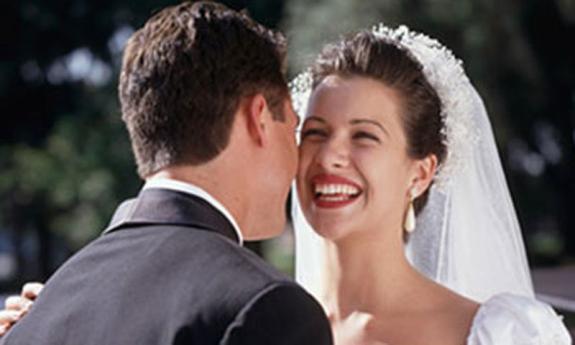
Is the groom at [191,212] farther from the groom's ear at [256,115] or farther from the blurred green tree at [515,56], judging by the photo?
the blurred green tree at [515,56]

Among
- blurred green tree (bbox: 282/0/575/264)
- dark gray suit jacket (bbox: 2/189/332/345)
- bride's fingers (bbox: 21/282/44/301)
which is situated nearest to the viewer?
Result: dark gray suit jacket (bbox: 2/189/332/345)

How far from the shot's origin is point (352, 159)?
290cm

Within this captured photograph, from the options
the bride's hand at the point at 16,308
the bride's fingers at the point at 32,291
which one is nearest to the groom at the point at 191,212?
the bride's hand at the point at 16,308

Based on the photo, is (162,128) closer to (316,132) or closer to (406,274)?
(316,132)

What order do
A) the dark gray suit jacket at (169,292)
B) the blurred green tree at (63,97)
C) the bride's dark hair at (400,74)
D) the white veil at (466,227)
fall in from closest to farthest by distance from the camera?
the dark gray suit jacket at (169,292) → the bride's dark hair at (400,74) → the white veil at (466,227) → the blurred green tree at (63,97)

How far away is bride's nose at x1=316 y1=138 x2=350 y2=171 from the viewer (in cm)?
287

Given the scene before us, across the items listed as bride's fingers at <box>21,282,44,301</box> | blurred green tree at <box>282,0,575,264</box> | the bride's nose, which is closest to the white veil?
the bride's nose

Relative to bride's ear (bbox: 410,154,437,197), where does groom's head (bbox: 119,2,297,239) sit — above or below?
above

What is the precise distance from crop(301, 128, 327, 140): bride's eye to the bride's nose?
0.17ft

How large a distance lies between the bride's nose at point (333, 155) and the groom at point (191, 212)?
0.74 m

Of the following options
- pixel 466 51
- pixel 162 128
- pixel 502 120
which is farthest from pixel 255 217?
pixel 502 120

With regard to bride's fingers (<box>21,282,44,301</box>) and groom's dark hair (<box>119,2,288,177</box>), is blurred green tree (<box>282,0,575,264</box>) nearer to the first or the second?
bride's fingers (<box>21,282,44,301</box>)

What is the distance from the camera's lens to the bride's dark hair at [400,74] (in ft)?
9.93

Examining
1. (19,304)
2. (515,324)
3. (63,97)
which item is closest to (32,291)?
(19,304)
